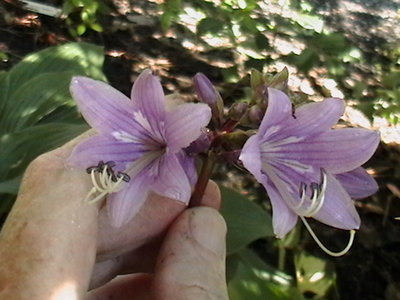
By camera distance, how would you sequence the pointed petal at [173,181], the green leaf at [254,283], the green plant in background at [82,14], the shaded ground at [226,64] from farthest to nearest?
the green plant in background at [82,14] < the shaded ground at [226,64] < the green leaf at [254,283] < the pointed petal at [173,181]

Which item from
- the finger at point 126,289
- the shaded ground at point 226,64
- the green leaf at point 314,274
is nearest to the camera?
the finger at point 126,289

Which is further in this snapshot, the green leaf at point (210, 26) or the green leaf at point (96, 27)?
the green leaf at point (96, 27)

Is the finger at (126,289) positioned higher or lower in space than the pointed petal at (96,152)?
lower

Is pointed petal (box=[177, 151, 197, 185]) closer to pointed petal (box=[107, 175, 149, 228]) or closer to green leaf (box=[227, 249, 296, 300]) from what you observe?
pointed petal (box=[107, 175, 149, 228])

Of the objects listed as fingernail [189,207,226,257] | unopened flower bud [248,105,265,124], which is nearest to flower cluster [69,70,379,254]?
unopened flower bud [248,105,265,124]

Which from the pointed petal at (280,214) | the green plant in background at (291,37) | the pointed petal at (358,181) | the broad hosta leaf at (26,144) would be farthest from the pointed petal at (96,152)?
the green plant in background at (291,37)

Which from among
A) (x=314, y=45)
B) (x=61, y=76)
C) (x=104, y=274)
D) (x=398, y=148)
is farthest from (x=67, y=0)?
(x=104, y=274)

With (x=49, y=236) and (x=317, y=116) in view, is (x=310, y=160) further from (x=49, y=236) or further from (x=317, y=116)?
(x=49, y=236)

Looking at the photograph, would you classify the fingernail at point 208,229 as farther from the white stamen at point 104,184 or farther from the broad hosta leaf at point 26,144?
the broad hosta leaf at point 26,144
